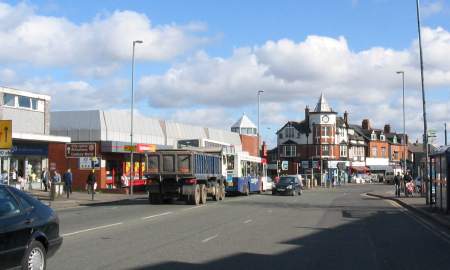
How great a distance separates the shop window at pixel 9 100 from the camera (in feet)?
118

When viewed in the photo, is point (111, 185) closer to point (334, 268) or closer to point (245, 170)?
point (245, 170)

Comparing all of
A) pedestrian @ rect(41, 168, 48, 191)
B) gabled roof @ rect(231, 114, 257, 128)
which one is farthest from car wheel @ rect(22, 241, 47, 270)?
gabled roof @ rect(231, 114, 257, 128)

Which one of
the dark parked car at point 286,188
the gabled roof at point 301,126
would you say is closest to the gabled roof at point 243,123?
the gabled roof at point 301,126

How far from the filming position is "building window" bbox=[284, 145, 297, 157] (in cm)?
11075

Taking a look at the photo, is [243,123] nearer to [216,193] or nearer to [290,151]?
[290,151]

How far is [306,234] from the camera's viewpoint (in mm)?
16062

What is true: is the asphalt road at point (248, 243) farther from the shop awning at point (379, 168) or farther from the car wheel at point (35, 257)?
the shop awning at point (379, 168)

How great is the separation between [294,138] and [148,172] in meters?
83.0

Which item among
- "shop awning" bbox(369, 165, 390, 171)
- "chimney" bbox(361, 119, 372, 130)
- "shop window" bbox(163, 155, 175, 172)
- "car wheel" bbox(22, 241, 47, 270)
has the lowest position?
"car wheel" bbox(22, 241, 47, 270)

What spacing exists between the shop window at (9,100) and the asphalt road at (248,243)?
17141 mm

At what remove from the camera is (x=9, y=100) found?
36.3 metres

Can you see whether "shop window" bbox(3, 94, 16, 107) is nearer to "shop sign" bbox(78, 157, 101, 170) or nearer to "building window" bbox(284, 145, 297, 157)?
"shop sign" bbox(78, 157, 101, 170)

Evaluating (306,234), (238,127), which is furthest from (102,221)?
(238,127)

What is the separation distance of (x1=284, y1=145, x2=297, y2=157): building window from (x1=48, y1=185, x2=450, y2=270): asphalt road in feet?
292
